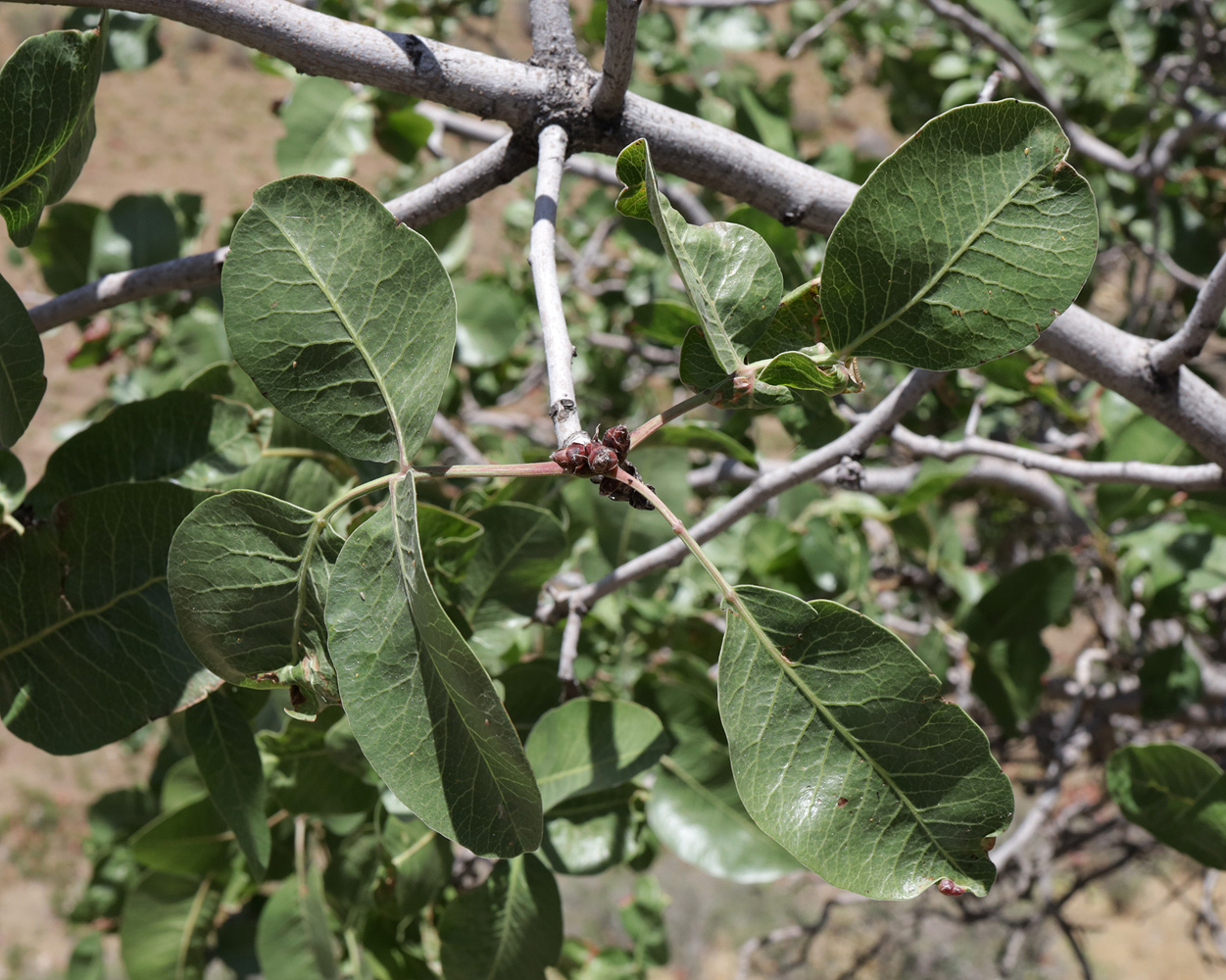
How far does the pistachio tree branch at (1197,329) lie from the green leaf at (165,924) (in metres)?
1.37

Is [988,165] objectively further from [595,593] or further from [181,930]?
[181,930]

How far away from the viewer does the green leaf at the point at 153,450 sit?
0.79 metres

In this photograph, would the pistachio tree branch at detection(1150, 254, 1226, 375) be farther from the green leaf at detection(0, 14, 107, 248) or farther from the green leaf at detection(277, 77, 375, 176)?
the green leaf at detection(277, 77, 375, 176)

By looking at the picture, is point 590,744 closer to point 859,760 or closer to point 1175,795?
point 859,760

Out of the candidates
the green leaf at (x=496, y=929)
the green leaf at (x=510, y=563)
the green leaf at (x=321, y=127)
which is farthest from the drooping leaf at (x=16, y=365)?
the green leaf at (x=321, y=127)

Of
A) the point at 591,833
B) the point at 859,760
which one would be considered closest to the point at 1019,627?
the point at 591,833

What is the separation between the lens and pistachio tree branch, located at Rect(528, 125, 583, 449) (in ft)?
1.66

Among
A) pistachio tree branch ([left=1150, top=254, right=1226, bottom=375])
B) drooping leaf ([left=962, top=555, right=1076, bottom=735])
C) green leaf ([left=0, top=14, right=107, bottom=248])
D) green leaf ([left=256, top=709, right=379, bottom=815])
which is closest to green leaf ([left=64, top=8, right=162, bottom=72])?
green leaf ([left=0, top=14, right=107, bottom=248])

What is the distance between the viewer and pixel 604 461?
48cm

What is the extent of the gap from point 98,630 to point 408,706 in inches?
13.3

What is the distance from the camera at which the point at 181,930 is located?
4.02 ft

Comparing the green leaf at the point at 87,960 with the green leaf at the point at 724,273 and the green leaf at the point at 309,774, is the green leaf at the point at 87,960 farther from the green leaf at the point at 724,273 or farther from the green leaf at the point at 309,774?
the green leaf at the point at 724,273

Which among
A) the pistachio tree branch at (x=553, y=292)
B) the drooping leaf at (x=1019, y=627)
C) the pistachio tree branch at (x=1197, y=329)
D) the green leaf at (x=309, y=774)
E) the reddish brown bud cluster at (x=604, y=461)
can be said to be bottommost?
the drooping leaf at (x=1019, y=627)

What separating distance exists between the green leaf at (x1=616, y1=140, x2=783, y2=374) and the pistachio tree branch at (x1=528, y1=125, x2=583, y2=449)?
2.8 inches
